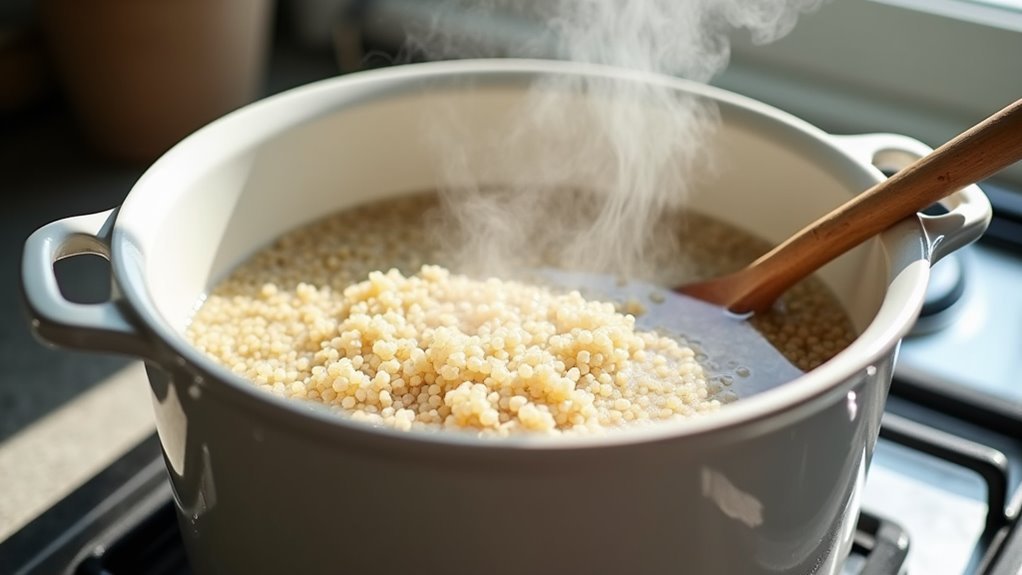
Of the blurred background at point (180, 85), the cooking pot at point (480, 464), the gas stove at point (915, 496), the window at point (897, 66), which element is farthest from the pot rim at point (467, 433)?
the window at point (897, 66)

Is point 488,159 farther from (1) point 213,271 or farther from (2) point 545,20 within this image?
(2) point 545,20

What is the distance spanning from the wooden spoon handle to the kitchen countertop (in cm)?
52

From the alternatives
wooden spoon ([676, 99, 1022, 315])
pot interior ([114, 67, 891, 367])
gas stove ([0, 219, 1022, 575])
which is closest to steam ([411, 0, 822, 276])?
pot interior ([114, 67, 891, 367])

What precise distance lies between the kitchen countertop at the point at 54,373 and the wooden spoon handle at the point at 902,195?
521 mm

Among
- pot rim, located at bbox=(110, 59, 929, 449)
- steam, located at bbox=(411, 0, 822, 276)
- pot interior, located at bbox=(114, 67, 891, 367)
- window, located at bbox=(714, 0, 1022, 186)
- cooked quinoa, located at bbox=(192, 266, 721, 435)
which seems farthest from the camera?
window, located at bbox=(714, 0, 1022, 186)

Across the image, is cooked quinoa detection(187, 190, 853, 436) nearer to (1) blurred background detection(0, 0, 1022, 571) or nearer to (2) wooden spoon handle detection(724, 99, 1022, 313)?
(2) wooden spoon handle detection(724, 99, 1022, 313)

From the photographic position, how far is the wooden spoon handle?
538 mm

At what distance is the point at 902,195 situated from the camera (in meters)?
0.56

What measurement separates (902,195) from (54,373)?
719mm

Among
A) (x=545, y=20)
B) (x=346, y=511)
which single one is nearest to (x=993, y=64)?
(x=545, y=20)

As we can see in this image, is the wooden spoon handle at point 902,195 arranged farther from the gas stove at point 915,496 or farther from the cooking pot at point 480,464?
the gas stove at point 915,496

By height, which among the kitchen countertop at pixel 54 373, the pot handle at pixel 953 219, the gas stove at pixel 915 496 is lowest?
the kitchen countertop at pixel 54 373

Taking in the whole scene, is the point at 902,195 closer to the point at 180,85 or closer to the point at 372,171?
the point at 372,171

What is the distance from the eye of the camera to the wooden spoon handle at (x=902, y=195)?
0.54 meters
